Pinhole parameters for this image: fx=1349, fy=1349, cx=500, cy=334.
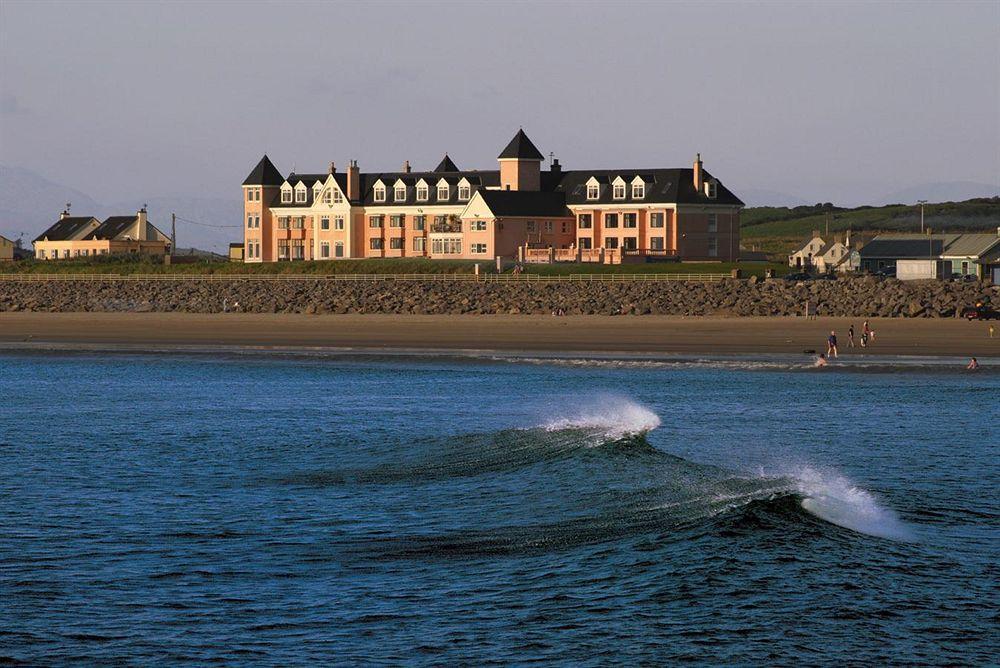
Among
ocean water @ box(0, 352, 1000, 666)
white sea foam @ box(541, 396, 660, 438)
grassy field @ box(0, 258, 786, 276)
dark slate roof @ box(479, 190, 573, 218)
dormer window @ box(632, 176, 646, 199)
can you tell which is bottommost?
ocean water @ box(0, 352, 1000, 666)

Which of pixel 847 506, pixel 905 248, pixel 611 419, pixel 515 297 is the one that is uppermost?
pixel 905 248

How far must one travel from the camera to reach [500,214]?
108500mm

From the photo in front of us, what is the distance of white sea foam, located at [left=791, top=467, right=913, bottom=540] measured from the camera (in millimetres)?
20875

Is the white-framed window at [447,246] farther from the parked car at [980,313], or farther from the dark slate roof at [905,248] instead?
the parked car at [980,313]

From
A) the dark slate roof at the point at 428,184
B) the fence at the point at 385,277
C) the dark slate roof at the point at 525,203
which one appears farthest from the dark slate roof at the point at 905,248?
the dark slate roof at the point at 428,184

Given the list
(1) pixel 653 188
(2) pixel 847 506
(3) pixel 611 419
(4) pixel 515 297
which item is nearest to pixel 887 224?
(1) pixel 653 188

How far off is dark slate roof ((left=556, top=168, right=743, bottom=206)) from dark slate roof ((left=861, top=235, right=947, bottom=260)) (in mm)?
11379

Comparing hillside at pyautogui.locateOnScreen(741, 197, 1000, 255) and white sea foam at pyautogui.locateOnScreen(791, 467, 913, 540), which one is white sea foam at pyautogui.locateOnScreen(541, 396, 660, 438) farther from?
hillside at pyautogui.locateOnScreen(741, 197, 1000, 255)

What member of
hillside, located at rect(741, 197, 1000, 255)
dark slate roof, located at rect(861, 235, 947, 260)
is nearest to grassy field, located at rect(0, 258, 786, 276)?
dark slate roof, located at rect(861, 235, 947, 260)

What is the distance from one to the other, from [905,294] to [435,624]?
215ft

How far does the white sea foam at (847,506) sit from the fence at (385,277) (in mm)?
62666

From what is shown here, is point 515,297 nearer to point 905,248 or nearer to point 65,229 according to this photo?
point 905,248

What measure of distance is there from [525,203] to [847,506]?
89352 millimetres

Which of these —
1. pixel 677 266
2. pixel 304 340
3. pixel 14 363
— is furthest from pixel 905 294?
pixel 14 363
